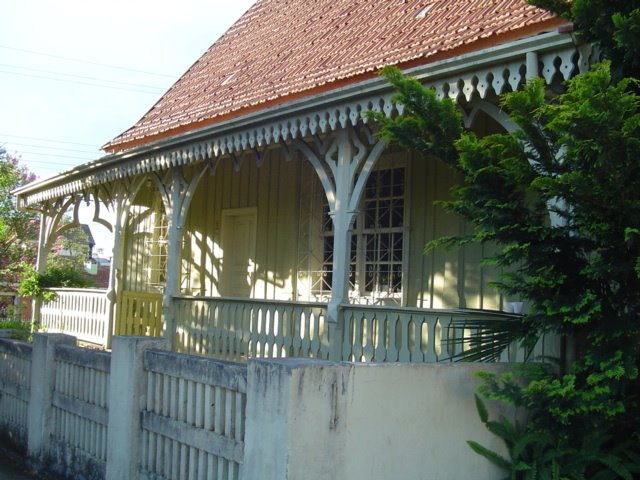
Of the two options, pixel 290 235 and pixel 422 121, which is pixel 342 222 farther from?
pixel 290 235

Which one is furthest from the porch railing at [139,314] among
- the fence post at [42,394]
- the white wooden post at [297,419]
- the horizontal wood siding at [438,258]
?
the white wooden post at [297,419]

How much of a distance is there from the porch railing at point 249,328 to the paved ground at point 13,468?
10.3 ft

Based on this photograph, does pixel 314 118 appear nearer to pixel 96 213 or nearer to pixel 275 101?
pixel 275 101

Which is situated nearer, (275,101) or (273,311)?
(273,311)

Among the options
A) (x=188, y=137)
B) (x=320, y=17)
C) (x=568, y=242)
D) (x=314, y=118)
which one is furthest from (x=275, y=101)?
(x=568, y=242)

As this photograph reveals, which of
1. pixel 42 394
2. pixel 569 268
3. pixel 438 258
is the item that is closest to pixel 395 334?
pixel 438 258

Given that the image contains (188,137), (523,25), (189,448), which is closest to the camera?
(189,448)

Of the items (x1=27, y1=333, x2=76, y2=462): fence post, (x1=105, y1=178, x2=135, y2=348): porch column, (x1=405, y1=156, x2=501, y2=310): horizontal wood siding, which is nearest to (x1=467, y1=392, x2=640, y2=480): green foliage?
(x1=405, y1=156, x2=501, y2=310): horizontal wood siding

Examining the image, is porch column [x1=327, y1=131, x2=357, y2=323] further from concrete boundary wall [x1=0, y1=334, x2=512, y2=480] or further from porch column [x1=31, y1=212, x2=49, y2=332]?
porch column [x1=31, y1=212, x2=49, y2=332]

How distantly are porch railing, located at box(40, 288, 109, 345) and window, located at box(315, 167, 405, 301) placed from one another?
516 centimetres

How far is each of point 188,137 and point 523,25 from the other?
4.76m

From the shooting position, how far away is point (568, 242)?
197 inches

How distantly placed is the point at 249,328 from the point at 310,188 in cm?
264

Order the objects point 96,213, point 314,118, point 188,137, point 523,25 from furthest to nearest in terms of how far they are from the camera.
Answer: point 96,213, point 188,137, point 314,118, point 523,25
